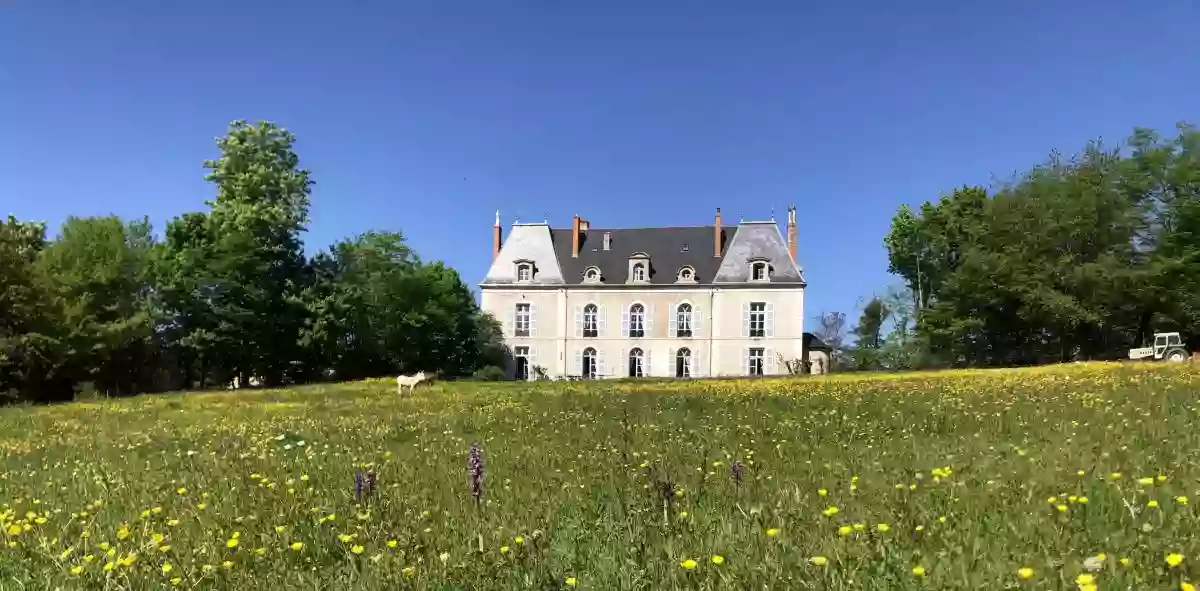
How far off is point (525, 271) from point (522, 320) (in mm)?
3630

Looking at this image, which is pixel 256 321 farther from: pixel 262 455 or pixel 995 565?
pixel 995 565

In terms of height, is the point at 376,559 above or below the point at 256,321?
below

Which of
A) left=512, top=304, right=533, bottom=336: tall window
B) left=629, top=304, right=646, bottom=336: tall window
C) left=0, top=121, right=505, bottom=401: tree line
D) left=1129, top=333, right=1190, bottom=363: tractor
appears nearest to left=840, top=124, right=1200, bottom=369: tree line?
left=1129, top=333, right=1190, bottom=363: tractor

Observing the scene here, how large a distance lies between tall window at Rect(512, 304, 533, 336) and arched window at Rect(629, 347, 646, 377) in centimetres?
776

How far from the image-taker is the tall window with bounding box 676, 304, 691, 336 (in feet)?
169

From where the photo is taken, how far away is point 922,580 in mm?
3172

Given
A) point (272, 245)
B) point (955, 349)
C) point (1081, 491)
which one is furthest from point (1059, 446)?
point (955, 349)

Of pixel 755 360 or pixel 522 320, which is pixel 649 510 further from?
pixel 522 320

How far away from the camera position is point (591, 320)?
173ft

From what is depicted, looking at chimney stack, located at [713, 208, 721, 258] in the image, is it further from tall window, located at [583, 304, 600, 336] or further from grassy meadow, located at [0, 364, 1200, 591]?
grassy meadow, located at [0, 364, 1200, 591]

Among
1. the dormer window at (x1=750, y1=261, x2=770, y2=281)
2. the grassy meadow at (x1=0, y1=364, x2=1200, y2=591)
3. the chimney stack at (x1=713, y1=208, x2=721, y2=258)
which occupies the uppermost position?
the chimney stack at (x1=713, y1=208, x2=721, y2=258)

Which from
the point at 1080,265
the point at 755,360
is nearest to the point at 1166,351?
the point at 1080,265

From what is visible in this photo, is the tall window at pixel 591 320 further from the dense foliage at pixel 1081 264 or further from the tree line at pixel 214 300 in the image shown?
the dense foliage at pixel 1081 264

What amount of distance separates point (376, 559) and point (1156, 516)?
410 cm
